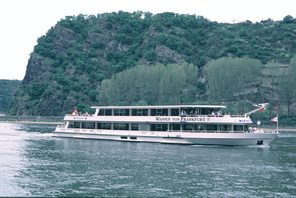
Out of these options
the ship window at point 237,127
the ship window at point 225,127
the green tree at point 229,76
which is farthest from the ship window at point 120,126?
the green tree at point 229,76

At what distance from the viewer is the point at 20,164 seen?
47312 millimetres

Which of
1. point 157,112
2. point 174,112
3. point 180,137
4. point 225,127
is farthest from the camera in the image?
point 157,112

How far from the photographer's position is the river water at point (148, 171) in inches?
1372

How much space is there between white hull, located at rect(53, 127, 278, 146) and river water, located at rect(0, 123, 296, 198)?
1673mm

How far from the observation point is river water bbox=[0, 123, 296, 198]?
34844 millimetres

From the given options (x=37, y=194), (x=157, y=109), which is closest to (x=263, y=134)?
(x=157, y=109)

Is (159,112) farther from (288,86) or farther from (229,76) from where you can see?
(288,86)

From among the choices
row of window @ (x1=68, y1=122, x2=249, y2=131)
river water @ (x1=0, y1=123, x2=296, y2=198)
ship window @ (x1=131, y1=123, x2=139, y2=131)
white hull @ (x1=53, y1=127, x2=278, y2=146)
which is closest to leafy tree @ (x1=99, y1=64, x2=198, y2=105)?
row of window @ (x1=68, y1=122, x2=249, y2=131)

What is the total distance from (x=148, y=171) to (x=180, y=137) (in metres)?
26.7

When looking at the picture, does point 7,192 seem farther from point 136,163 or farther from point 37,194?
point 136,163

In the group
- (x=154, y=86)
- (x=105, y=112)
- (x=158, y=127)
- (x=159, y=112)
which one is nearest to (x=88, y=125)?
(x=105, y=112)

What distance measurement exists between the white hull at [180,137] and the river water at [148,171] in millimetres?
1673

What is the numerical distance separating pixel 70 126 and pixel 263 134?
35.2 metres

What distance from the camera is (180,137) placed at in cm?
6975
